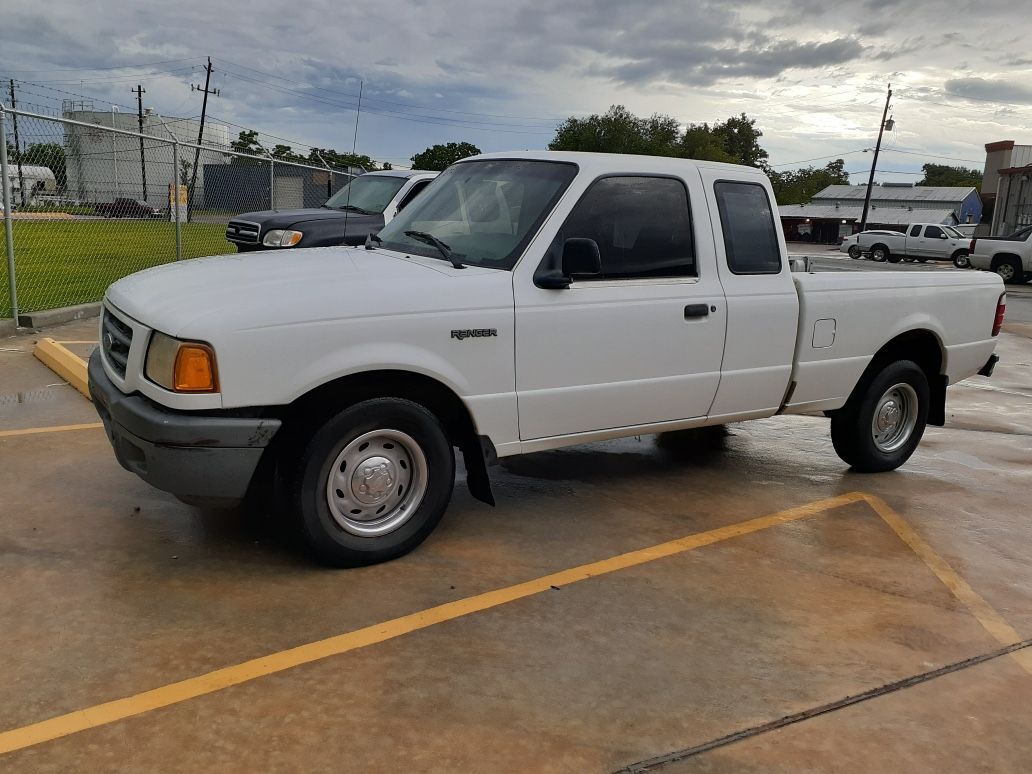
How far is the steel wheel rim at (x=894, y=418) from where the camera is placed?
20.1 feet

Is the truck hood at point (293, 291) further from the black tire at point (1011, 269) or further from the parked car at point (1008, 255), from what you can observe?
the black tire at point (1011, 269)

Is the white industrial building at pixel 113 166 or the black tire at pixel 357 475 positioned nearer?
the black tire at pixel 357 475

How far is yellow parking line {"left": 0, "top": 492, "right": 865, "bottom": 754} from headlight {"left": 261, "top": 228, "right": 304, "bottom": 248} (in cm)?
690

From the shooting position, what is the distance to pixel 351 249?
197 inches

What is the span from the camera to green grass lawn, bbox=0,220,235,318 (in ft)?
36.9

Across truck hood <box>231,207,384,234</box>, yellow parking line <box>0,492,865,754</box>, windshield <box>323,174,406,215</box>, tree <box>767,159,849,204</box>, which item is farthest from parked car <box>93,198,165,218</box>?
tree <box>767,159,849,204</box>

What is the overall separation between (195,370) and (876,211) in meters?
84.7

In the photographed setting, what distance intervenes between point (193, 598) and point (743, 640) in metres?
2.28

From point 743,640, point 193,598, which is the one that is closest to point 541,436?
point 743,640

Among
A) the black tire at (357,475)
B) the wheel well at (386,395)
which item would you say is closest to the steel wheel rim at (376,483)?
the black tire at (357,475)

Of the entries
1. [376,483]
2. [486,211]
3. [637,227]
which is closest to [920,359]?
[637,227]

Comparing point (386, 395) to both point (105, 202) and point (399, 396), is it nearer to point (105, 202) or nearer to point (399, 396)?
point (399, 396)

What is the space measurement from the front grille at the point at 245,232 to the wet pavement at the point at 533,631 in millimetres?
5605

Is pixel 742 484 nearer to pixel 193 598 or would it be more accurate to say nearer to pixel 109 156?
pixel 193 598
